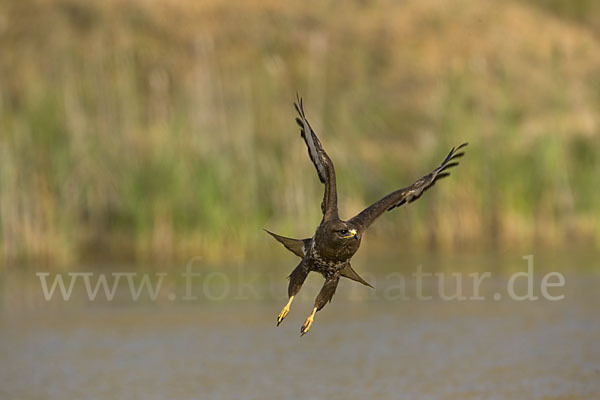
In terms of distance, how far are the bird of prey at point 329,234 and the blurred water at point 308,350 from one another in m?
1.05

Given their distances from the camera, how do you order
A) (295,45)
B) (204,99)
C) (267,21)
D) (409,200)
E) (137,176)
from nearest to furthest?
(409,200) < (137,176) < (204,99) < (295,45) < (267,21)

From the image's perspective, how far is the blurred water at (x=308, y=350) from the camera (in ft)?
36.3

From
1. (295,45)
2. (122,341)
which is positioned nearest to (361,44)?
(295,45)

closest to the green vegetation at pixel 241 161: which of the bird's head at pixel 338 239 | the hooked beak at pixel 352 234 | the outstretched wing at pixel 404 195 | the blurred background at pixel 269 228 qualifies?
the blurred background at pixel 269 228

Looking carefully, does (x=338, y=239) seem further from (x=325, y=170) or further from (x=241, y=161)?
(x=241, y=161)

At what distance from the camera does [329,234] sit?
9945mm

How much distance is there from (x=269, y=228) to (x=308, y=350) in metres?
6.54

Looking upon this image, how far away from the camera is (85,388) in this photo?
11.4 meters

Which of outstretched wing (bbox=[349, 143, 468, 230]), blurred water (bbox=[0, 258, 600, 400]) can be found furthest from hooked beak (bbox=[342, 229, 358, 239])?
blurred water (bbox=[0, 258, 600, 400])

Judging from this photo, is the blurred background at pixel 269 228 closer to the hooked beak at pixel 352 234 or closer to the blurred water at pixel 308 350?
the blurred water at pixel 308 350

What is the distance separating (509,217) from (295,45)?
46.5ft

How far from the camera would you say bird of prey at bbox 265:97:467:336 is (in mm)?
9961

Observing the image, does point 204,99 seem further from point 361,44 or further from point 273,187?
point 361,44

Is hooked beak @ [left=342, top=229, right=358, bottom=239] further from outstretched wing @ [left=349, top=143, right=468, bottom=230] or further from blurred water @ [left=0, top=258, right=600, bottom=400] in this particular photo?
blurred water @ [left=0, top=258, right=600, bottom=400]
